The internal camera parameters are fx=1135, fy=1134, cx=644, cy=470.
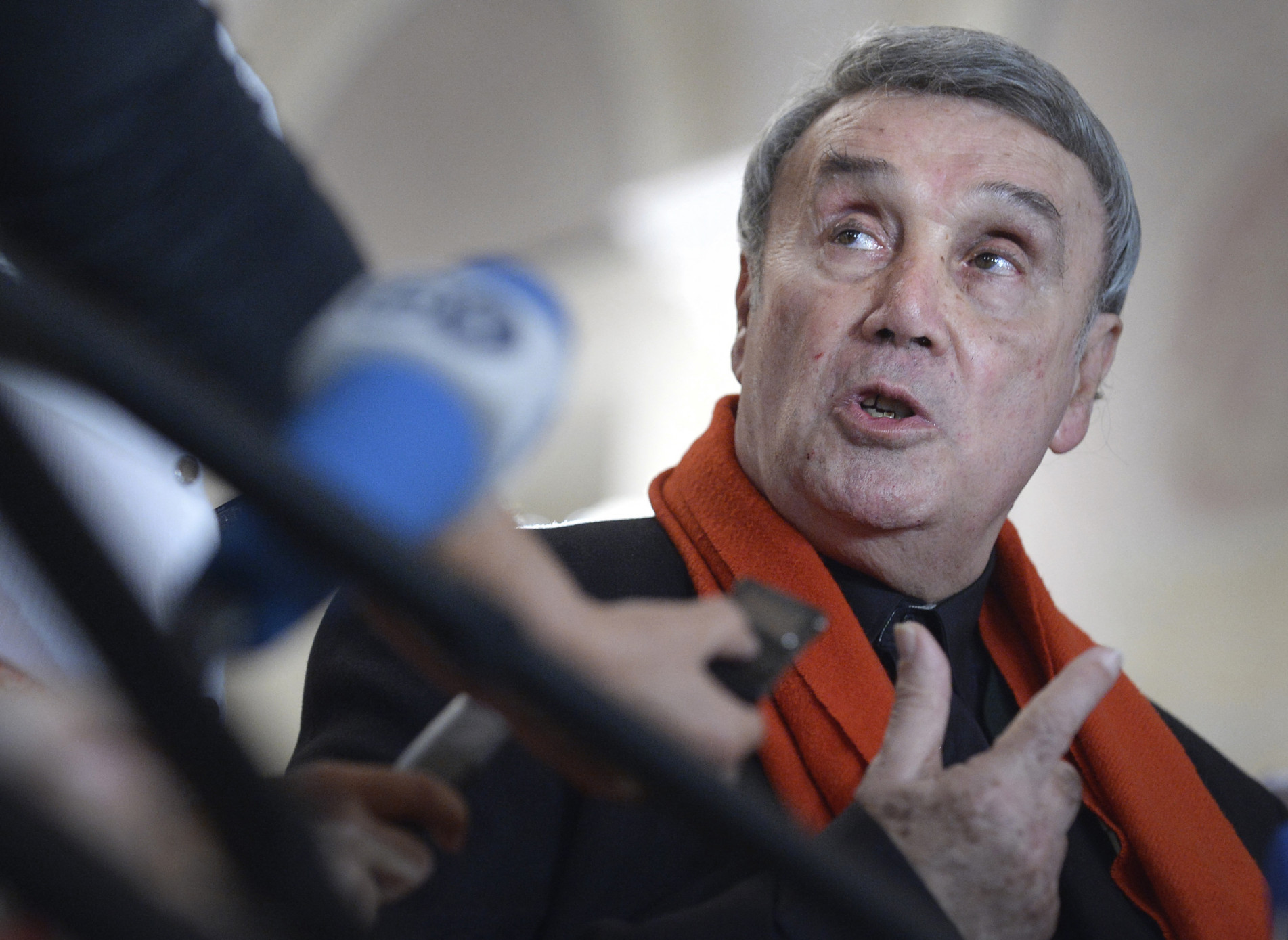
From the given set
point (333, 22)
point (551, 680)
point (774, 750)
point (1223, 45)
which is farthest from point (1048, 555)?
point (551, 680)

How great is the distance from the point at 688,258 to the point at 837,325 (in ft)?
7.29

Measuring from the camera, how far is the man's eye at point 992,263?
1079 mm

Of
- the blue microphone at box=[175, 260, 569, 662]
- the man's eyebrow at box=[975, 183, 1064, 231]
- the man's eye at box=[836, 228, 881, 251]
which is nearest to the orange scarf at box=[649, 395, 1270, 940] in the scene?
the man's eye at box=[836, 228, 881, 251]

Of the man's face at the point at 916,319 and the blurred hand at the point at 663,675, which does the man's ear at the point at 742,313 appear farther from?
the blurred hand at the point at 663,675

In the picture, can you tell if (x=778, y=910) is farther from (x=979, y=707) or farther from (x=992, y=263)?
(x=992, y=263)

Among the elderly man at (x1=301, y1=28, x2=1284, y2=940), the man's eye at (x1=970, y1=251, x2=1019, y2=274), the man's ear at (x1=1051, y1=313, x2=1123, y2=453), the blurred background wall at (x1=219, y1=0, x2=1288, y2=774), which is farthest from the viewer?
the blurred background wall at (x1=219, y1=0, x2=1288, y2=774)

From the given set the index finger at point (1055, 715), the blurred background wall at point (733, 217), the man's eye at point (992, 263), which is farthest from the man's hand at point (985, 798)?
the blurred background wall at point (733, 217)

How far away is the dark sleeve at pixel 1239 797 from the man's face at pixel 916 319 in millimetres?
335

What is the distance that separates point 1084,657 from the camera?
0.66 metres

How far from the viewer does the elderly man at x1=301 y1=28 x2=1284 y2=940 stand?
0.81 meters

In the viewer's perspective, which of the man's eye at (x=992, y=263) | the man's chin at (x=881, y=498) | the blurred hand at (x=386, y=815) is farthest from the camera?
the man's eye at (x=992, y=263)

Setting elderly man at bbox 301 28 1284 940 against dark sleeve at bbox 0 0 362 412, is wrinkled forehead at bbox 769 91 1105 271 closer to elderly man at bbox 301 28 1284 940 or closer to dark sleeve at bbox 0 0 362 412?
elderly man at bbox 301 28 1284 940

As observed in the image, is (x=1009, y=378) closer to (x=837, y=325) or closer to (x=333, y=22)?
(x=837, y=325)

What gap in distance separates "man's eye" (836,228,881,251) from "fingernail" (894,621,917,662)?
1.68ft
